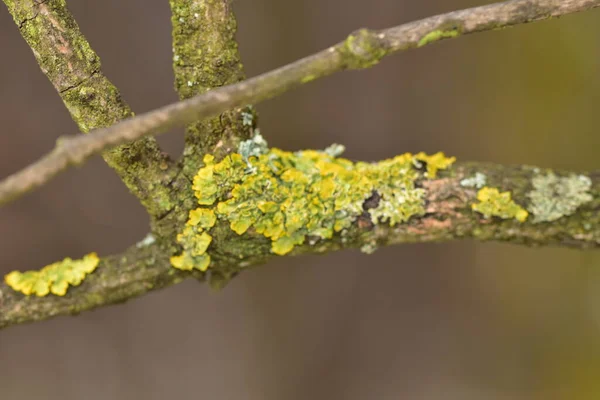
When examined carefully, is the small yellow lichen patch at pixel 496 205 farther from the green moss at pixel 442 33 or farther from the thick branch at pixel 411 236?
the green moss at pixel 442 33

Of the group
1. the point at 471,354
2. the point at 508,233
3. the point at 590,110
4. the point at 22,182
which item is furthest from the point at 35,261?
the point at 590,110

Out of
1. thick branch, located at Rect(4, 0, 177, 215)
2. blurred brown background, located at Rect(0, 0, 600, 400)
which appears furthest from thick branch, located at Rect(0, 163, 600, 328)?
blurred brown background, located at Rect(0, 0, 600, 400)

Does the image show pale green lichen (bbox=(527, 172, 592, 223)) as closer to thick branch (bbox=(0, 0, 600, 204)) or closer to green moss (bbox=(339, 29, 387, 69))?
thick branch (bbox=(0, 0, 600, 204))

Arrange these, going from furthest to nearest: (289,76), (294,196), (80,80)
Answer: (294,196), (80,80), (289,76)

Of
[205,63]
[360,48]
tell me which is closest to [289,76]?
[360,48]

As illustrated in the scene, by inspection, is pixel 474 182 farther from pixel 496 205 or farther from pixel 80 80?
pixel 80 80

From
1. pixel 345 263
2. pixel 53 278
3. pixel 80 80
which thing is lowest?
pixel 53 278

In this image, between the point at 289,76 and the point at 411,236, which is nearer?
the point at 289,76
